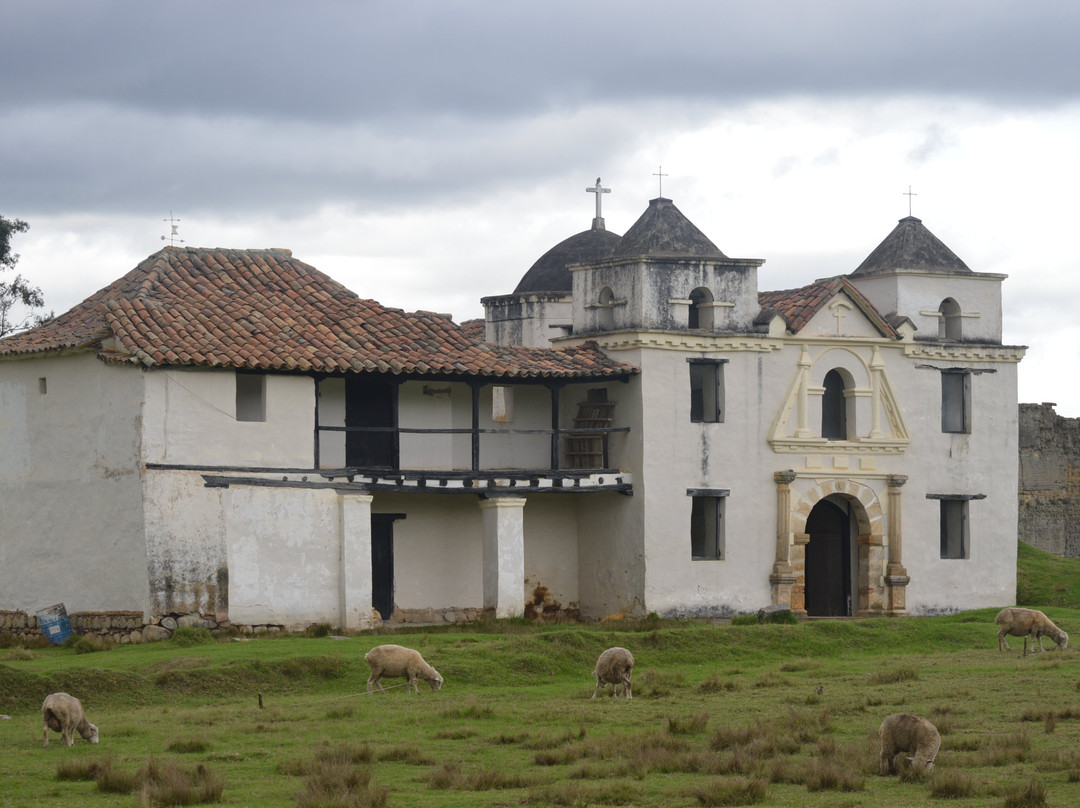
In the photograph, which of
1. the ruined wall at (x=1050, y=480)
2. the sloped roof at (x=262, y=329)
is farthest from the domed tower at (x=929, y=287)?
the ruined wall at (x=1050, y=480)

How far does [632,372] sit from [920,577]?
733cm

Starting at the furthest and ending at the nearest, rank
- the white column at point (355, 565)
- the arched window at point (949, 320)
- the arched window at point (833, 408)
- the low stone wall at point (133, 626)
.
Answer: the arched window at point (949, 320), the arched window at point (833, 408), the white column at point (355, 565), the low stone wall at point (133, 626)

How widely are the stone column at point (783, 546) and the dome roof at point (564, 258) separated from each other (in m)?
9.50

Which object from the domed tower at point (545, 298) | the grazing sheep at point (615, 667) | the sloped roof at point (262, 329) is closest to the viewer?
the grazing sheep at point (615, 667)

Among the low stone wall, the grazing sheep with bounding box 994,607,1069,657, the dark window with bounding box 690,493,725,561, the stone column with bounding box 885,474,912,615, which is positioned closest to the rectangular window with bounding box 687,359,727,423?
the dark window with bounding box 690,493,725,561

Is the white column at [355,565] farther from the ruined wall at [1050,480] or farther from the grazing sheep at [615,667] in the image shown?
the ruined wall at [1050,480]

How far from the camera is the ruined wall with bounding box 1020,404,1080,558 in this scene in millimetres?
44438

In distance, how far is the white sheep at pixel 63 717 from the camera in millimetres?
16750

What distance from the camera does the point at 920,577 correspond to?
111 feet

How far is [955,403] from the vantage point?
115 ft

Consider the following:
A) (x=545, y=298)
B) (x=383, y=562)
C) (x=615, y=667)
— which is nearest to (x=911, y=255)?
(x=545, y=298)

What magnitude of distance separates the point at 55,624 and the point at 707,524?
12.0 m

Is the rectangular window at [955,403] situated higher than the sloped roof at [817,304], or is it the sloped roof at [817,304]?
the sloped roof at [817,304]

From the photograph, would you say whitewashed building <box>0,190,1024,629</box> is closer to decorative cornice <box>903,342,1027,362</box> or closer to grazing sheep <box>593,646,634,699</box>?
decorative cornice <box>903,342,1027,362</box>
